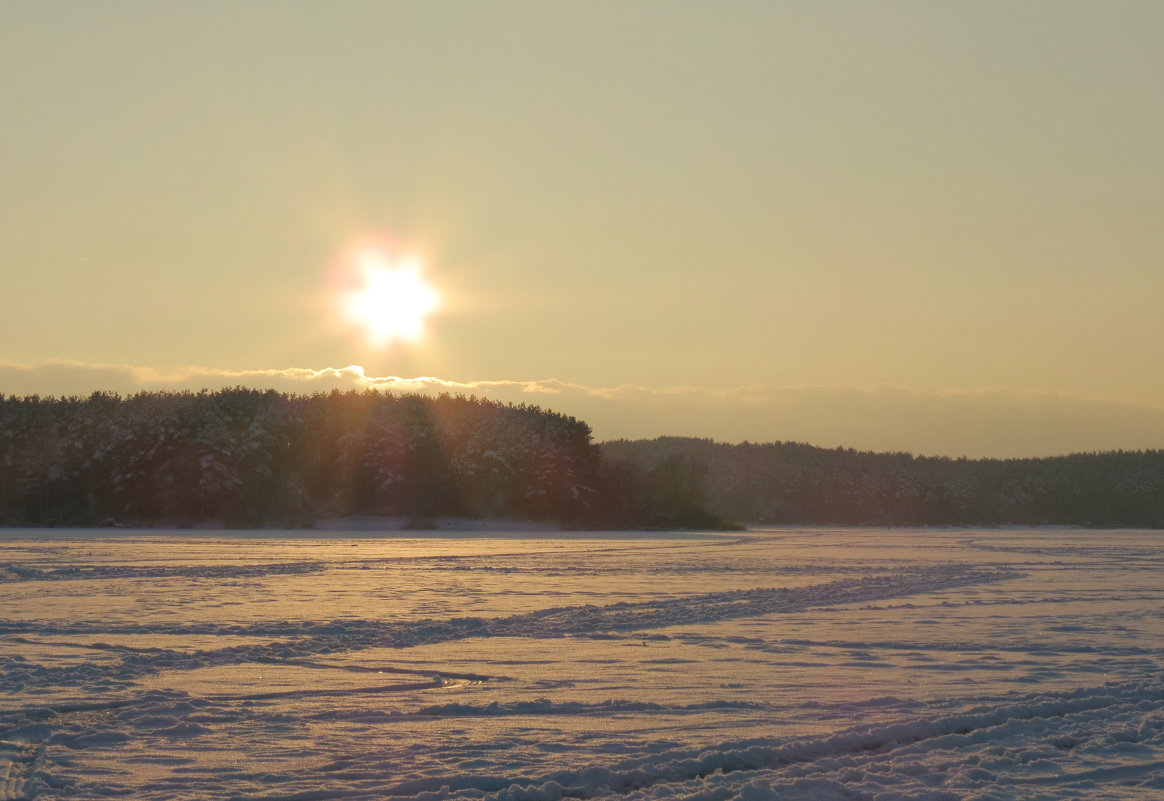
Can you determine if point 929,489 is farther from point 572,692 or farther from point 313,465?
point 572,692

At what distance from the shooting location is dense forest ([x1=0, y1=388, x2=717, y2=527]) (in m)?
59.1

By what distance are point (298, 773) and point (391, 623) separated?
22.6 ft

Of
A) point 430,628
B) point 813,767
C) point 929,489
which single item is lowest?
point 813,767

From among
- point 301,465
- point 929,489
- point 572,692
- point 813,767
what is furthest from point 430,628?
point 929,489

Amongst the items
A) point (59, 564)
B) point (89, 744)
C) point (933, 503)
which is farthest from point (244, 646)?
point (933, 503)

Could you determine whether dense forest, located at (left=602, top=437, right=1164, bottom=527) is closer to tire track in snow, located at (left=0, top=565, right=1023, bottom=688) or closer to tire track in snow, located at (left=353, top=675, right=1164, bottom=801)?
tire track in snow, located at (left=0, top=565, right=1023, bottom=688)

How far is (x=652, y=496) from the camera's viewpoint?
6919cm

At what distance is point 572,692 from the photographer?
366 inches

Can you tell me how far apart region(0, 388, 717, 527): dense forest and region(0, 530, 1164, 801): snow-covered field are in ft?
138

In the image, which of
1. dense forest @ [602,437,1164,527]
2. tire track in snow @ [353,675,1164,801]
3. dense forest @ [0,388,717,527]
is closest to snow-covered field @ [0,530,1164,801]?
tire track in snow @ [353,675,1164,801]

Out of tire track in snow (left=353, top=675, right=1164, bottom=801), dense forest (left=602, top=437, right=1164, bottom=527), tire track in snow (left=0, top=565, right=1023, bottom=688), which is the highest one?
dense forest (left=602, top=437, right=1164, bottom=527)

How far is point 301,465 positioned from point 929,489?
194ft

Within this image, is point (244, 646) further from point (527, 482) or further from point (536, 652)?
point (527, 482)

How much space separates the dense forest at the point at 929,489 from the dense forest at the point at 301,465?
81.4 ft
